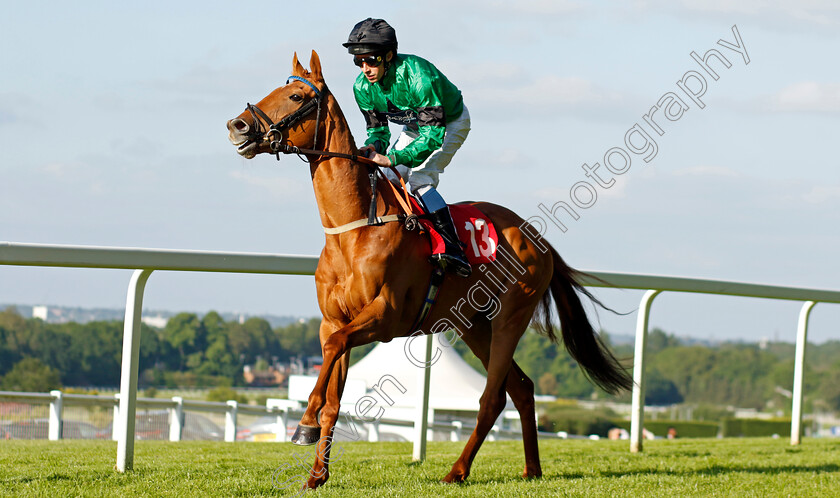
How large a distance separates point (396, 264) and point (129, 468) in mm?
1606

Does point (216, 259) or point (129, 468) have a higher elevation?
point (216, 259)

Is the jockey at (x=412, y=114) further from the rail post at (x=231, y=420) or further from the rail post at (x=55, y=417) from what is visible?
the rail post at (x=231, y=420)

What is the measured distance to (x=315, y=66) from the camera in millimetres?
4430

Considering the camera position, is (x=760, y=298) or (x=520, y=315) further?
(x=760, y=298)

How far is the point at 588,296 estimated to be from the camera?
18.8 ft

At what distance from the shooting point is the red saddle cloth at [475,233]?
16.0 feet

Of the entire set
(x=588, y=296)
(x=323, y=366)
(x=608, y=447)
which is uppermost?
(x=588, y=296)

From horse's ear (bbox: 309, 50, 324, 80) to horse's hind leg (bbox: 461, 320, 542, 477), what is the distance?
1.77 metres

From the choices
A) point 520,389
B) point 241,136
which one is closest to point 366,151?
point 241,136

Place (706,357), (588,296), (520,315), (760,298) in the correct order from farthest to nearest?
(706,357), (760,298), (588,296), (520,315)

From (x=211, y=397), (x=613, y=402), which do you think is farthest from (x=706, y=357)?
(x=211, y=397)

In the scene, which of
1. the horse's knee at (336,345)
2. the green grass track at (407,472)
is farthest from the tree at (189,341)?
the horse's knee at (336,345)

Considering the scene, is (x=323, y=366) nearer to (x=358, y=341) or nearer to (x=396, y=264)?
(x=358, y=341)

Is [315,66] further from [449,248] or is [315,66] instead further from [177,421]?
[177,421]
